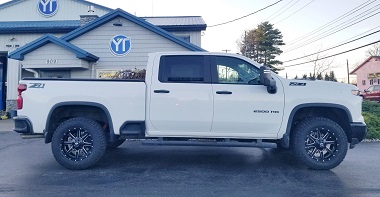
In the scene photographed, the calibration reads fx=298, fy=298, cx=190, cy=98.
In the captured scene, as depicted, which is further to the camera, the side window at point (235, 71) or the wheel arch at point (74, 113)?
the side window at point (235, 71)

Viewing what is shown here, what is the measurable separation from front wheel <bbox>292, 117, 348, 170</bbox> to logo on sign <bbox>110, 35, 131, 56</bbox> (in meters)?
9.97

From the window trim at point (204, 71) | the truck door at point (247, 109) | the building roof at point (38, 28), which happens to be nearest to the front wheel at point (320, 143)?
the truck door at point (247, 109)

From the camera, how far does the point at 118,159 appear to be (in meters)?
6.46

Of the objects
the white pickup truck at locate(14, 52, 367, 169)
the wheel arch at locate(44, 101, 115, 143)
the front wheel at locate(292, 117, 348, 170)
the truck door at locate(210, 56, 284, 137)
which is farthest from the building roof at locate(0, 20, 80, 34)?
the front wheel at locate(292, 117, 348, 170)

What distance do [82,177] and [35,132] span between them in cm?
130

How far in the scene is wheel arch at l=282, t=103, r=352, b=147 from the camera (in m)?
5.36

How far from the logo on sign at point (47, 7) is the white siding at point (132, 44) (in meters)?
6.28

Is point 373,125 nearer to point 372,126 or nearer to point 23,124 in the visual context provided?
point 372,126

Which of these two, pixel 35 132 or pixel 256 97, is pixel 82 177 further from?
pixel 256 97

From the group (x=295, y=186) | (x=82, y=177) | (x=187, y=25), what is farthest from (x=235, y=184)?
(x=187, y=25)

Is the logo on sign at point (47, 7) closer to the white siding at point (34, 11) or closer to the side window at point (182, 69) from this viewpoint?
the white siding at point (34, 11)

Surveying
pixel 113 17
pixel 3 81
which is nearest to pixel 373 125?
pixel 113 17

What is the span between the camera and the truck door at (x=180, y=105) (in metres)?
5.35

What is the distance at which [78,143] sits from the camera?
17.9 ft
